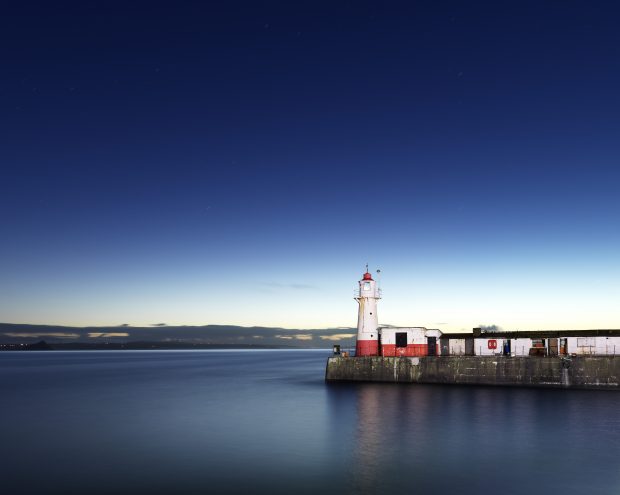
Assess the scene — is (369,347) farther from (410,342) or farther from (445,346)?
(445,346)

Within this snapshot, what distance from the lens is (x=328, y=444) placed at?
30.5 m

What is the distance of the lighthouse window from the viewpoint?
53500mm

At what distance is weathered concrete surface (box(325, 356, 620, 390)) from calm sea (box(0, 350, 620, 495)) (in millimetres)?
1069

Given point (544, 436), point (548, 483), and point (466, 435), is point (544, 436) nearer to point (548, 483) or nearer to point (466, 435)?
point (466, 435)

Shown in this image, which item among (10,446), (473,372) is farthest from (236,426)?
(473,372)

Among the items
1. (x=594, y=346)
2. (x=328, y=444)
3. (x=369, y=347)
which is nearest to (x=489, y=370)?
(x=594, y=346)

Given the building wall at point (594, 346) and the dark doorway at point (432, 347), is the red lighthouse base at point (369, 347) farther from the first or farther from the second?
the building wall at point (594, 346)

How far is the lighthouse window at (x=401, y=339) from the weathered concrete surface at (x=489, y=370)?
5.35 ft

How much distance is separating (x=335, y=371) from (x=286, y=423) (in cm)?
2015

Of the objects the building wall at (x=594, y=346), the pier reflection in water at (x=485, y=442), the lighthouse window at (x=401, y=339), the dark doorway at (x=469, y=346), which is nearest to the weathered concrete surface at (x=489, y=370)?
the pier reflection in water at (x=485, y=442)

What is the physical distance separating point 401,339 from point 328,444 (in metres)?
24.6

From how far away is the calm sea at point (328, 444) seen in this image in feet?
73.5

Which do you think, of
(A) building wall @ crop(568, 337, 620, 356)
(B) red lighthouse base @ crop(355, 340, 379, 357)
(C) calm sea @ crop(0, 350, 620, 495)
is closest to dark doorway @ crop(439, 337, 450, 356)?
(C) calm sea @ crop(0, 350, 620, 495)

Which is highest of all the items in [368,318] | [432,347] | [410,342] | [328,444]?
[368,318]
